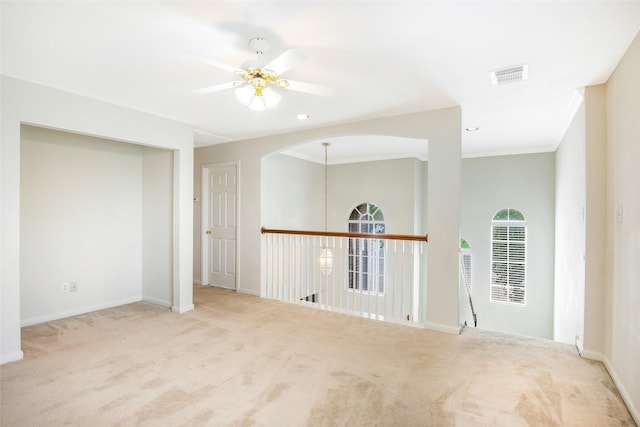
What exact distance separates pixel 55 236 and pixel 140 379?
7.93ft

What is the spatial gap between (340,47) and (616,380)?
3.17m

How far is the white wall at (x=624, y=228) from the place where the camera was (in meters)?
2.07

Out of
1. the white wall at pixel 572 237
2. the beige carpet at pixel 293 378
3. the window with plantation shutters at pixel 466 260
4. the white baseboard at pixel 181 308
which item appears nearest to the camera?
the beige carpet at pixel 293 378

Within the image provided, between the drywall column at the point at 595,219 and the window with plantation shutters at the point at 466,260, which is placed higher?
the drywall column at the point at 595,219

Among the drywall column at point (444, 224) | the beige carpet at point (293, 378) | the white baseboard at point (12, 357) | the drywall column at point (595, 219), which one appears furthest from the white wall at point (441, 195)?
the white baseboard at point (12, 357)

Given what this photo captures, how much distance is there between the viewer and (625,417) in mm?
1992

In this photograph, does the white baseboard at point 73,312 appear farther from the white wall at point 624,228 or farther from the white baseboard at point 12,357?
the white wall at point 624,228

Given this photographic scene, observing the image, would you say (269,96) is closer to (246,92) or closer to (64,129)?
(246,92)

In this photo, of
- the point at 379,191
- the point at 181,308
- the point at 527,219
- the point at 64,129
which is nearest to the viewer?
the point at 64,129

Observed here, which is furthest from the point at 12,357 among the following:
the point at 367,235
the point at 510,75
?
the point at 510,75

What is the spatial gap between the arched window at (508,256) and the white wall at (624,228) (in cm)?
367

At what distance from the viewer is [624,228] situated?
7.49 feet

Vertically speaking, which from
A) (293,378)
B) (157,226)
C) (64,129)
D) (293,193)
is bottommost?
(293,378)

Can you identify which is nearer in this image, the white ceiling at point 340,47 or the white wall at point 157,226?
the white ceiling at point 340,47
